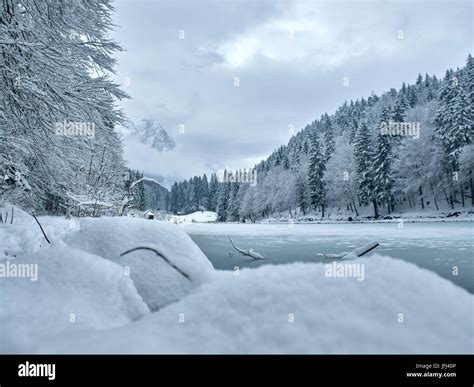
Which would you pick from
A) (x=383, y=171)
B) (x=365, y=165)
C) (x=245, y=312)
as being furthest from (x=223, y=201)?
(x=245, y=312)

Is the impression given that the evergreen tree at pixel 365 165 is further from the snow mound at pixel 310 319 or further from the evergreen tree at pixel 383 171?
the snow mound at pixel 310 319

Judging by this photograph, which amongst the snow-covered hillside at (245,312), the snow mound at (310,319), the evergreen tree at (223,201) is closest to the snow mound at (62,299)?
the snow-covered hillside at (245,312)

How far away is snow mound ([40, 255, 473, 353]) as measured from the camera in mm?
1216

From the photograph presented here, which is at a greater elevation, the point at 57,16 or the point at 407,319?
the point at 57,16

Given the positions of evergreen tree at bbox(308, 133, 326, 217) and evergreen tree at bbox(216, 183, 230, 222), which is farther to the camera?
evergreen tree at bbox(216, 183, 230, 222)

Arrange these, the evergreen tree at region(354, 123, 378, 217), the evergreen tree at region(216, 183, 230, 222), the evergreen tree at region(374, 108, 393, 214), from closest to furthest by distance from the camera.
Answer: the evergreen tree at region(374, 108, 393, 214) → the evergreen tree at region(354, 123, 378, 217) → the evergreen tree at region(216, 183, 230, 222)

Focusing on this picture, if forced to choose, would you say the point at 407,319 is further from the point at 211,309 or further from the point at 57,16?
the point at 57,16

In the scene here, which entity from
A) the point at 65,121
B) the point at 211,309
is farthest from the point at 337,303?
the point at 65,121

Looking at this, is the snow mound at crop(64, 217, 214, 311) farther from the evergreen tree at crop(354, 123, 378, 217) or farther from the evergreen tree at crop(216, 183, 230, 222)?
the evergreen tree at crop(216, 183, 230, 222)

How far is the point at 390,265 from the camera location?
1.64 metres

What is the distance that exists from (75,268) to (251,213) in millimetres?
76275

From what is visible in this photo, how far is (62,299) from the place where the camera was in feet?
5.72

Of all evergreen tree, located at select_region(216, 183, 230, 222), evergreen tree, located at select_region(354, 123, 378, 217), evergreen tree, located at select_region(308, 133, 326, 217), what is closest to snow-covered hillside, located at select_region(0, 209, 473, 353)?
evergreen tree, located at select_region(354, 123, 378, 217)
